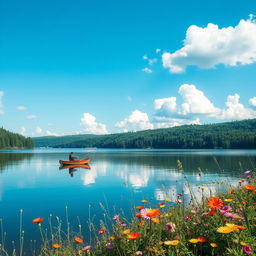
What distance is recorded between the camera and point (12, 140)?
141 m

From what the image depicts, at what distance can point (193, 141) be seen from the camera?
5787 inches

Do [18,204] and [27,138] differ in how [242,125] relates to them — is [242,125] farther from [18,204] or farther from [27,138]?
[18,204]

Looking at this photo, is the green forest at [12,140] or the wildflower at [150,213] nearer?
the wildflower at [150,213]

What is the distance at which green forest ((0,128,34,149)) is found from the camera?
134 m

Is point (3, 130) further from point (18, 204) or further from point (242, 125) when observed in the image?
point (242, 125)

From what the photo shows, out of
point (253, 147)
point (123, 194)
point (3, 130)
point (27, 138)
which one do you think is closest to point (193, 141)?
point (253, 147)

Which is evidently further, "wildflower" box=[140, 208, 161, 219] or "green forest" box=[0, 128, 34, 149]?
"green forest" box=[0, 128, 34, 149]

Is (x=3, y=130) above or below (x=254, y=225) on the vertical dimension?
above

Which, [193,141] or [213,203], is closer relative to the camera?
[213,203]

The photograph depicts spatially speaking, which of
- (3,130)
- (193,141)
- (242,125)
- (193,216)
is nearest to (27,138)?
(3,130)

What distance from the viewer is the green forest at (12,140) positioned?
134 metres

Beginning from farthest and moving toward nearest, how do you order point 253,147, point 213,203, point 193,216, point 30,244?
point 253,147
point 30,244
point 193,216
point 213,203

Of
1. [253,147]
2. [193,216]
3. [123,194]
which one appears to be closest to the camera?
[193,216]

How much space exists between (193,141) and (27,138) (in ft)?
337
